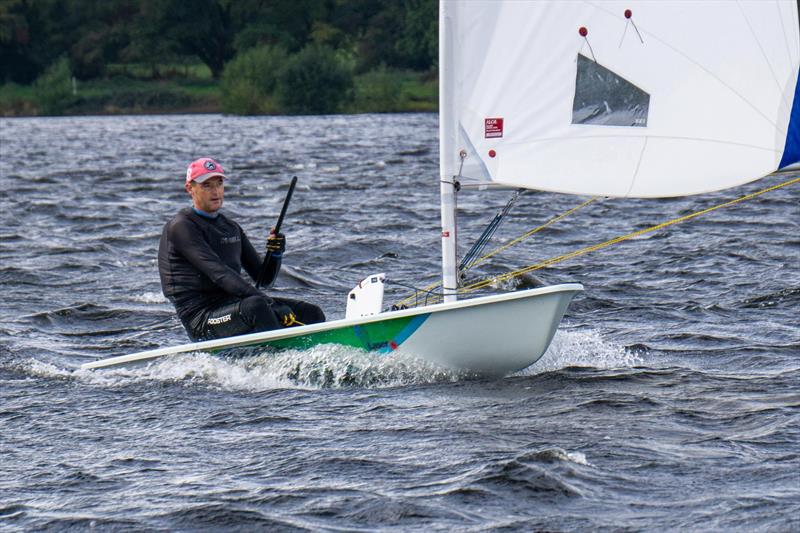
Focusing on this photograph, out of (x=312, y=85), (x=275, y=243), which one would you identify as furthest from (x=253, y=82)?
(x=275, y=243)

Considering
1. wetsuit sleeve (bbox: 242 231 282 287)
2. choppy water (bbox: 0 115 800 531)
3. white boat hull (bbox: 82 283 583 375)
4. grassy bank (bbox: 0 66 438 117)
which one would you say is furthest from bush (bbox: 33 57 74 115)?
white boat hull (bbox: 82 283 583 375)

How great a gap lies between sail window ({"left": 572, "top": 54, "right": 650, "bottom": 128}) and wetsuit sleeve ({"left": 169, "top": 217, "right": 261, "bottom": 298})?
2.55m

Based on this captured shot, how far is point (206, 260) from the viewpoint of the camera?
9.23 metres

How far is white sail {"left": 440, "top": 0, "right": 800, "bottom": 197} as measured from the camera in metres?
8.34

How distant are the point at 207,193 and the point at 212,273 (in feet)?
1.83

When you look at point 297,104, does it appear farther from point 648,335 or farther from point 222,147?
point 648,335

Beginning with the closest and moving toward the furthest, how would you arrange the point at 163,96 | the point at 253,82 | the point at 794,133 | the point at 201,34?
the point at 794,133 < the point at 253,82 < the point at 163,96 < the point at 201,34

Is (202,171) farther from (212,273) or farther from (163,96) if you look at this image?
(163,96)

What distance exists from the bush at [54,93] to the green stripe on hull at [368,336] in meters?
77.1

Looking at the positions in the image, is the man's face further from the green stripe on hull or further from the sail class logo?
the sail class logo

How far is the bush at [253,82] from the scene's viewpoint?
73562 mm

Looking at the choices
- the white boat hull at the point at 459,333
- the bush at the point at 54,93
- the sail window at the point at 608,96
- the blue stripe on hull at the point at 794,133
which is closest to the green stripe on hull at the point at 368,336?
the white boat hull at the point at 459,333

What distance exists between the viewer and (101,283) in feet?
49.1

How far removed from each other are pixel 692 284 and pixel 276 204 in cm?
1230
